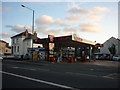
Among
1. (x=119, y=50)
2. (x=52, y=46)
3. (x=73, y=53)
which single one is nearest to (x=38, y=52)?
(x=52, y=46)

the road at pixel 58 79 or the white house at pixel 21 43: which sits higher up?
the white house at pixel 21 43

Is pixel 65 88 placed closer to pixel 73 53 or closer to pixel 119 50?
pixel 73 53

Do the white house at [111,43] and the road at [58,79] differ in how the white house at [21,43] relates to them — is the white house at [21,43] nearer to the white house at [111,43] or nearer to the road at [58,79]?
the white house at [111,43]

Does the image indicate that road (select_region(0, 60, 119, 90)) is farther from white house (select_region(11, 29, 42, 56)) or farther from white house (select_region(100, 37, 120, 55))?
white house (select_region(100, 37, 120, 55))

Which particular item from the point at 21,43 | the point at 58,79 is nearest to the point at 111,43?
the point at 21,43

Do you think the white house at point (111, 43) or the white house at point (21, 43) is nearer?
the white house at point (21, 43)

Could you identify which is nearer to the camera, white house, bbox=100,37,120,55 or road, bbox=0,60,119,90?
road, bbox=0,60,119,90

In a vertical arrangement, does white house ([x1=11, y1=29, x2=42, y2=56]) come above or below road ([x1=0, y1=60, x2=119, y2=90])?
above

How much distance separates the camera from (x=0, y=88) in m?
7.13

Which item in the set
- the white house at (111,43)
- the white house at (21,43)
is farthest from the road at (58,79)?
the white house at (111,43)

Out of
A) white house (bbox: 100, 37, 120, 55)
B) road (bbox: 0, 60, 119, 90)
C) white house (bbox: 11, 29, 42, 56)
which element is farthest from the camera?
white house (bbox: 100, 37, 120, 55)

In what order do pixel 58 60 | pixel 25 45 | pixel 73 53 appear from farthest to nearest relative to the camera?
pixel 25 45
pixel 73 53
pixel 58 60

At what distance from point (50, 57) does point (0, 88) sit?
2271cm

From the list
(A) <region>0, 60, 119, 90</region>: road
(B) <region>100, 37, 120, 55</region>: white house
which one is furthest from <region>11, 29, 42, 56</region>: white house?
(A) <region>0, 60, 119, 90</region>: road
